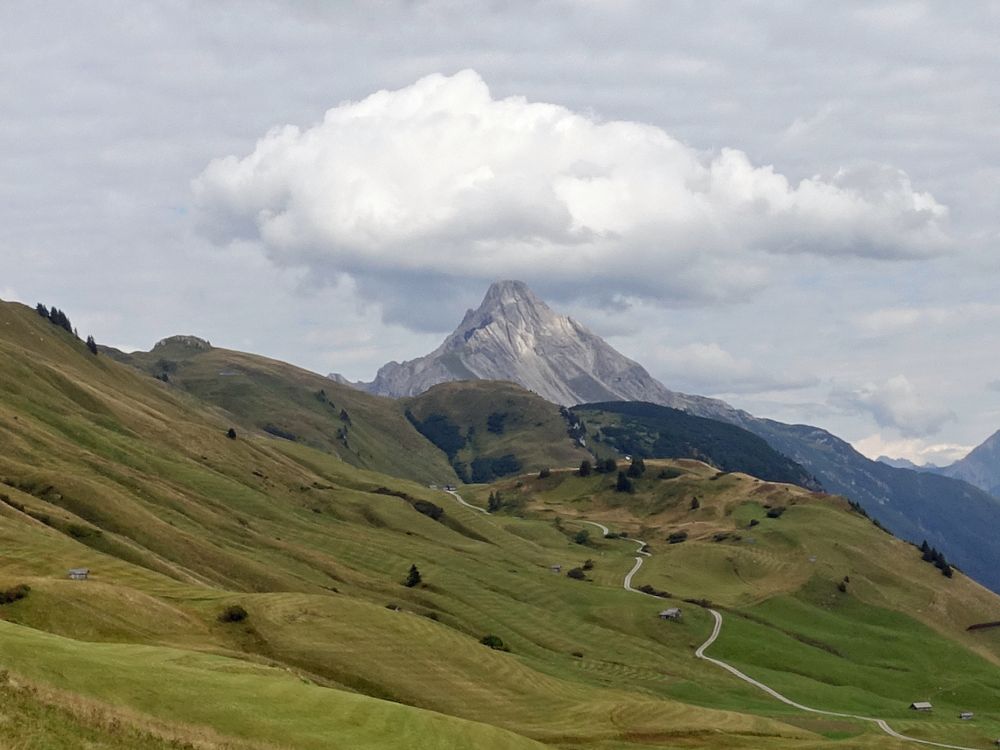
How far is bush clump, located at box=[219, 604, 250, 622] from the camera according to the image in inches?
4092

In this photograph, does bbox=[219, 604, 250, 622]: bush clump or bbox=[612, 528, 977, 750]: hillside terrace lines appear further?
bbox=[612, 528, 977, 750]: hillside terrace lines

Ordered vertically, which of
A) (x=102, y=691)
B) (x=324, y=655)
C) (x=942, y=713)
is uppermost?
(x=102, y=691)

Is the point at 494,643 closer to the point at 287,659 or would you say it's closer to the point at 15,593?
the point at 287,659

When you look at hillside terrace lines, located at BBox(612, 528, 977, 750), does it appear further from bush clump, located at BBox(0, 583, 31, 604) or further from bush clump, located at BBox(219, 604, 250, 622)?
bush clump, located at BBox(0, 583, 31, 604)

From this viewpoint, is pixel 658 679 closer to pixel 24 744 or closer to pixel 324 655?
pixel 324 655

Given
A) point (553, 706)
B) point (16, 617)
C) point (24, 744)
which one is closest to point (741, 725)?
point (553, 706)

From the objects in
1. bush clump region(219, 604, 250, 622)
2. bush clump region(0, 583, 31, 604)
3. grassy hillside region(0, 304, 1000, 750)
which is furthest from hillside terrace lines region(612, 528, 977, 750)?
bush clump region(0, 583, 31, 604)

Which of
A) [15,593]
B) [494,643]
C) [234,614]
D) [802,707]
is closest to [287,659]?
[234,614]

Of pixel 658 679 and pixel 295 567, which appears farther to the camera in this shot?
pixel 295 567

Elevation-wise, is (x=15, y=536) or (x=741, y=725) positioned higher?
(x=15, y=536)

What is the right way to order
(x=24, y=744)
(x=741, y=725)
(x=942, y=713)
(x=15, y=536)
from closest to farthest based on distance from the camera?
(x=24, y=744), (x=741, y=725), (x=15, y=536), (x=942, y=713)

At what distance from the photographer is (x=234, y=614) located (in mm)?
104125

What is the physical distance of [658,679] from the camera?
158500 millimetres

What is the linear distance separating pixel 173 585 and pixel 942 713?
141 metres
